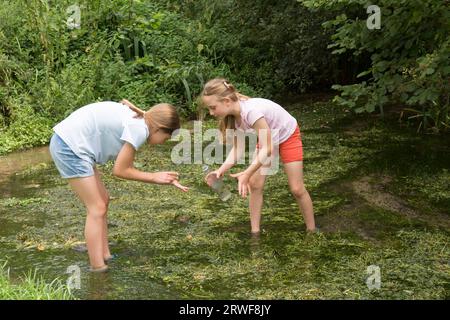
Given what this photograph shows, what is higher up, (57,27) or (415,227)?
(57,27)

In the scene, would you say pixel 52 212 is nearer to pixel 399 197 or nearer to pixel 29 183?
pixel 29 183

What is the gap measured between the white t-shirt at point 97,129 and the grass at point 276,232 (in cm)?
83

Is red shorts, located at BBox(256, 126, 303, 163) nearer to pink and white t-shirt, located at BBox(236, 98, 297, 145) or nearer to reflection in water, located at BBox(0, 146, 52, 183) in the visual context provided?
pink and white t-shirt, located at BBox(236, 98, 297, 145)

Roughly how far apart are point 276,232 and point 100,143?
5.35ft

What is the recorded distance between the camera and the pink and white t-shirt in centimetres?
459

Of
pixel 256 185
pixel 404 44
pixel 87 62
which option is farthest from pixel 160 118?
pixel 87 62

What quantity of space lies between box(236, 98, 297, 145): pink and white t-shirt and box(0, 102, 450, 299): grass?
78cm

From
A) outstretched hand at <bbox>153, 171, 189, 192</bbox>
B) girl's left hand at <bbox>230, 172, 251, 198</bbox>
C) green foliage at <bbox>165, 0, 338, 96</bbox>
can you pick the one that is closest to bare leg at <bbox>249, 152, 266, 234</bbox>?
girl's left hand at <bbox>230, 172, 251, 198</bbox>

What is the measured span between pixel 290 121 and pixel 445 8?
1702 mm

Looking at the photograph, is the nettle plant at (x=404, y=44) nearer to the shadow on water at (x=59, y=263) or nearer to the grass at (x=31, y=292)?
the shadow on water at (x=59, y=263)

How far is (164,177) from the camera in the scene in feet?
13.7
